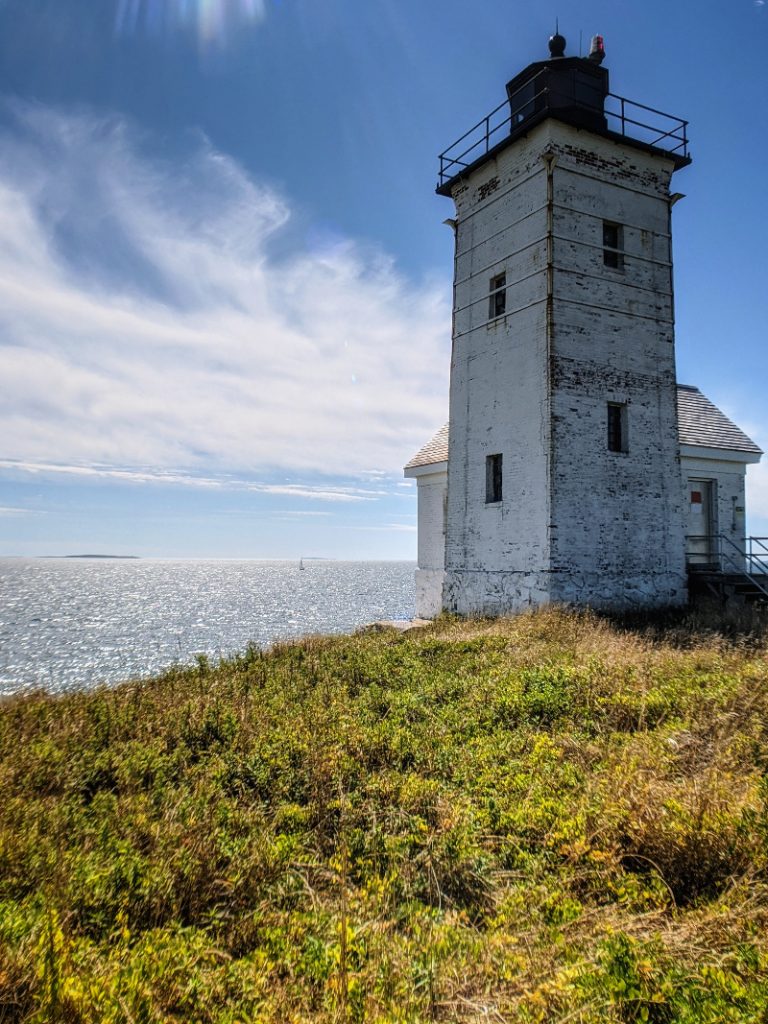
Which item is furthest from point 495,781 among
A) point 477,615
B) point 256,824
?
point 477,615

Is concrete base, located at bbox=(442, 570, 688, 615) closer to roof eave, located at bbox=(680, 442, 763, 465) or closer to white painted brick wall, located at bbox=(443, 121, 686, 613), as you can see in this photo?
white painted brick wall, located at bbox=(443, 121, 686, 613)

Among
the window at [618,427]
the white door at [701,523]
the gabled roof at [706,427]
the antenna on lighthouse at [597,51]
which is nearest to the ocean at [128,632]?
the window at [618,427]

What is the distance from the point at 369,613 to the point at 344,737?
4601cm

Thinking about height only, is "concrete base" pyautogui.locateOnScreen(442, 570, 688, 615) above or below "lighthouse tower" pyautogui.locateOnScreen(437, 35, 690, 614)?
below

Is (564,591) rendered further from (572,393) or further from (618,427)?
(572,393)

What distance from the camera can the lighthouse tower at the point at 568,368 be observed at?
631 inches

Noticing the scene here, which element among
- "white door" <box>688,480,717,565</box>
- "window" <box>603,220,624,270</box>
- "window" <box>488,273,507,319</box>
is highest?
"window" <box>603,220,624,270</box>

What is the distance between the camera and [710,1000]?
9.91 ft

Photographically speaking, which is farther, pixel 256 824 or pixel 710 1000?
pixel 256 824

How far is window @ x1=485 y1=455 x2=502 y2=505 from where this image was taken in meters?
17.7

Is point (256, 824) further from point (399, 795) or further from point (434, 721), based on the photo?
point (434, 721)

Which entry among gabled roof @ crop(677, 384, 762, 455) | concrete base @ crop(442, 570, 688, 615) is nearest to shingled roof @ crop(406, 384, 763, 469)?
gabled roof @ crop(677, 384, 762, 455)

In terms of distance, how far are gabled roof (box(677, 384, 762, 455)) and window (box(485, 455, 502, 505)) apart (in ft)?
21.0

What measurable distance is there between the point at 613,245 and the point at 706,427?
7.39 meters
